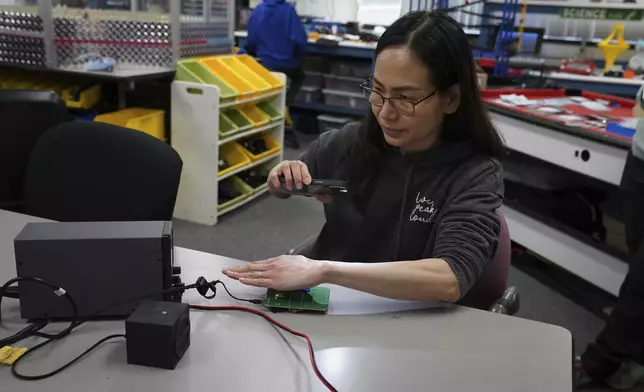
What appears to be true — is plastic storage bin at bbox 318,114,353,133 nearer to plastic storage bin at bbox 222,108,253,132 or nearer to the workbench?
plastic storage bin at bbox 222,108,253,132

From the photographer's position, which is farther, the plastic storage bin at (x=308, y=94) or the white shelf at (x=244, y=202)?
the plastic storage bin at (x=308, y=94)

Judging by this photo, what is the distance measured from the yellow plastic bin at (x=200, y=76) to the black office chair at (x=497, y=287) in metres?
1.90

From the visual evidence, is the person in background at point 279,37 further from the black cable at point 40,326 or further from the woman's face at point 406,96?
the black cable at point 40,326

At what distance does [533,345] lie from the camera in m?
0.91

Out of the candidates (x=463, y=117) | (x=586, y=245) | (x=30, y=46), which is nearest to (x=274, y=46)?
(x=30, y=46)

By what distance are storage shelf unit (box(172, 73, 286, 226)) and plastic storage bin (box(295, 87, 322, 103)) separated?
6.80 feet

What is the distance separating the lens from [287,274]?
3.15ft

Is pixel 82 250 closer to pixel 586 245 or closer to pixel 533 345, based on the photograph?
pixel 533 345

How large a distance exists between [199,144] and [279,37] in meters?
1.94

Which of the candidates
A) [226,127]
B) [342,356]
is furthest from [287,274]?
[226,127]

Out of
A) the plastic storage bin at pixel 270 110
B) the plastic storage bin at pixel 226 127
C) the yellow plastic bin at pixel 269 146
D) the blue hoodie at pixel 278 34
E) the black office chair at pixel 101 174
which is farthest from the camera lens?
the blue hoodie at pixel 278 34

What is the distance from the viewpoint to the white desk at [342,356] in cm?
78

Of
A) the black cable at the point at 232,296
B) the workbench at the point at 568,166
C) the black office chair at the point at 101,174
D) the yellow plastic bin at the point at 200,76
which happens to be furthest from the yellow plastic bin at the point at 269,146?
the black cable at the point at 232,296

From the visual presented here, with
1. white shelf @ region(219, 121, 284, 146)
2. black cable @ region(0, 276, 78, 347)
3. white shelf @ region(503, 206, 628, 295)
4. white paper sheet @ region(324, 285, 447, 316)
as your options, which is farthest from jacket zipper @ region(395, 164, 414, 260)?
white shelf @ region(219, 121, 284, 146)
